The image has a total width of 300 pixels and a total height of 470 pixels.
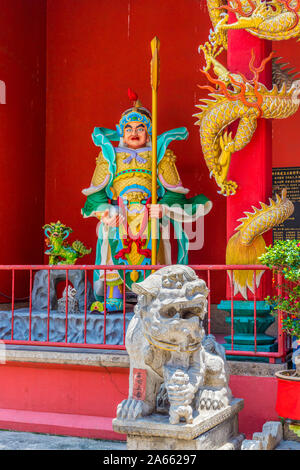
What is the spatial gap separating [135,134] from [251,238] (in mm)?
1908

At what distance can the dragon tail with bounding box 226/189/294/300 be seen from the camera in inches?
178

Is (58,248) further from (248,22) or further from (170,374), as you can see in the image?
(170,374)

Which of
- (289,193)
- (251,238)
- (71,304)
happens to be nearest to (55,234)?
(71,304)

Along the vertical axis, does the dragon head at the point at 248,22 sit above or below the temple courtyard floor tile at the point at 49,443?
above

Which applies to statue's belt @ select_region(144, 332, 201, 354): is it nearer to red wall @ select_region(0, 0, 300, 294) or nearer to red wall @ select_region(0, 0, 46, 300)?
red wall @ select_region(0, 0, 300, 294)

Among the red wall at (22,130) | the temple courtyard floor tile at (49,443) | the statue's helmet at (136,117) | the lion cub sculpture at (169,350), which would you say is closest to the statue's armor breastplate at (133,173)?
the statue's helmet at (136,117)

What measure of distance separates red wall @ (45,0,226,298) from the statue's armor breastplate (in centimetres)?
94

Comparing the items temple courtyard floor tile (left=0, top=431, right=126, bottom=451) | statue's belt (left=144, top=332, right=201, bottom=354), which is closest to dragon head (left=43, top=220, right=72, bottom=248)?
temple courtyard floor tile (left=0, top=431, right=126, bottom=451)

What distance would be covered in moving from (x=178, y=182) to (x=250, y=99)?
1.47 m

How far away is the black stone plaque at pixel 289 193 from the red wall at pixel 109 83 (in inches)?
25.9

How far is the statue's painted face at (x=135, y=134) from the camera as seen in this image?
232 inches

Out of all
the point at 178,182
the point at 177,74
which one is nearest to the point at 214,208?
the point at 178,182

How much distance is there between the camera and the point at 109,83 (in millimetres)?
7008

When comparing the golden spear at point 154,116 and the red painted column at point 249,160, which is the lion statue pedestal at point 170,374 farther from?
the golden spear at point 154,116
